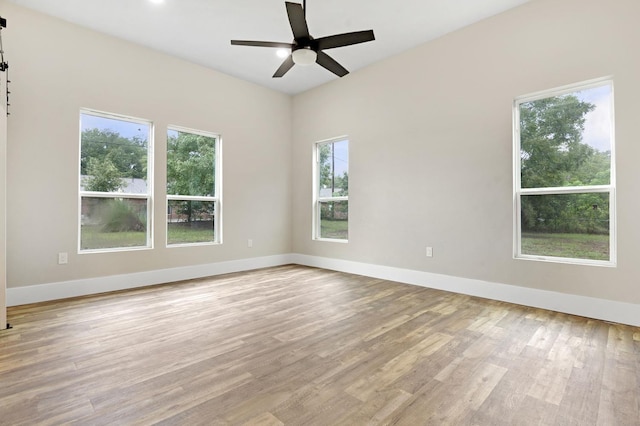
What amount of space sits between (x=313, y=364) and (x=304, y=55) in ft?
8.39

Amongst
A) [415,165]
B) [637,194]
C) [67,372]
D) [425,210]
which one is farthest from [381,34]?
[67,372]

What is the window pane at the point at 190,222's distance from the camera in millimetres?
4742

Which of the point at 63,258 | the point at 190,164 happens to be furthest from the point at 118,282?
the point at 190,164

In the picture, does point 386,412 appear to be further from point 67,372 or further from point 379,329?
point 67,372

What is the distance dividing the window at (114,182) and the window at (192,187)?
1.06 ft

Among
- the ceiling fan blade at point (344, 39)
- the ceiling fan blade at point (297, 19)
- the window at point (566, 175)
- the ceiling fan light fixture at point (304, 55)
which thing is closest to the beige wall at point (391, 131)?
the window at point (566, 175)

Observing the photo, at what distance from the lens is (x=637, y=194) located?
2.89m

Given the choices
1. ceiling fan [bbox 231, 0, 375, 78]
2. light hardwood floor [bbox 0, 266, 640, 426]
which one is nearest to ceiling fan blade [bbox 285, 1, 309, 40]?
ceiling fan [bbox 231, 0, 375, 78]

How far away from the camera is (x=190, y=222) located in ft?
16.3

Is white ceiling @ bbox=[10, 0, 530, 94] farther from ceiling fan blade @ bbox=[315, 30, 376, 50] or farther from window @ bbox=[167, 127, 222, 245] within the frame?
window @ bbox=[167, 127, 222, 245]

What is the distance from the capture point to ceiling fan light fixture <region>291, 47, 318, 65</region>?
2805mm

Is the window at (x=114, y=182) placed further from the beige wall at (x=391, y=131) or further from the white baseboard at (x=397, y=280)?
the white baseboard at (x=397, y=280)

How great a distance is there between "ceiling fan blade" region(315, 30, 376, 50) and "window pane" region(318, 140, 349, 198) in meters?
2.68

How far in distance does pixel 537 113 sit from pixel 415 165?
1509mm
